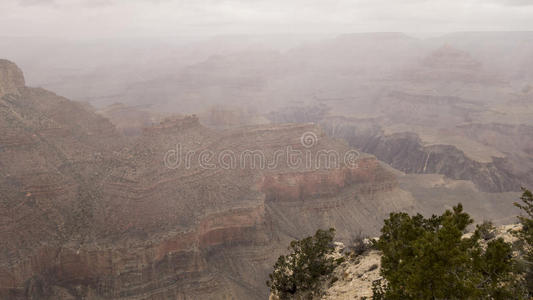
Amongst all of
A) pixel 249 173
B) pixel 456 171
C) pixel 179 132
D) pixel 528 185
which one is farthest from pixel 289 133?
pixel 528 185

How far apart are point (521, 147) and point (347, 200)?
76.4m

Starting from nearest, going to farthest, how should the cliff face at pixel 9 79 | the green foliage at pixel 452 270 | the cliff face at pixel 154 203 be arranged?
1. the green foliage at pixel 452 270
2. the cliff face at pixel 154 203
3. the cliff face at pixel 9 79

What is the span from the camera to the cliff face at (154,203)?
3906cm

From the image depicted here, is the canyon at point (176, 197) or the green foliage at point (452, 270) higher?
the green foliage at point (452, 270)

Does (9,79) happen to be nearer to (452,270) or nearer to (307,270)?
(307,270)

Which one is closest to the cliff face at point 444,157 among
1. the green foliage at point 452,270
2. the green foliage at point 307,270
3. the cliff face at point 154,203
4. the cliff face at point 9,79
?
the cliff face at point 154,203

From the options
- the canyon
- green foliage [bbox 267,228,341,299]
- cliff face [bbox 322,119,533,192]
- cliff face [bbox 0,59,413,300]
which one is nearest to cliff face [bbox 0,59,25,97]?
the canyon

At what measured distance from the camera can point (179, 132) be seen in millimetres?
58750

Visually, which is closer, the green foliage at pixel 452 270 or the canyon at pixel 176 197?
the green foliage at pixel 452 270

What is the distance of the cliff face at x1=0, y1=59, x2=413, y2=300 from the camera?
128 feet

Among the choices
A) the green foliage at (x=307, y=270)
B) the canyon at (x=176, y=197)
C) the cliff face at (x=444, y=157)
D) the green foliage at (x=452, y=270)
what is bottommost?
the cliff face at (x=444, y=157)

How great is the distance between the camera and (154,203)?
46.3m

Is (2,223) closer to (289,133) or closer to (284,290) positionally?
(284,290)

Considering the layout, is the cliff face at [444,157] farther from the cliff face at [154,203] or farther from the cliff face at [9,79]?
the cliff face at [9,79]
